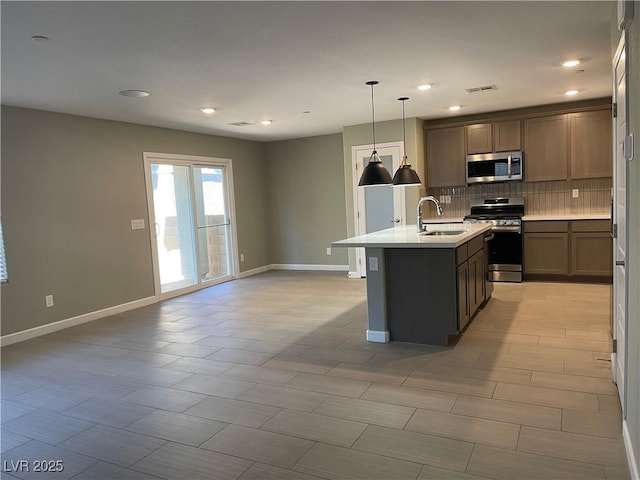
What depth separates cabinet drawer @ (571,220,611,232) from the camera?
5.90 m

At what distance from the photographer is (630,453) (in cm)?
210

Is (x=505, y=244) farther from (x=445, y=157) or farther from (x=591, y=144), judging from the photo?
(x=591, y=144)

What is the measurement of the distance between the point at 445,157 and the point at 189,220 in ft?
13.1

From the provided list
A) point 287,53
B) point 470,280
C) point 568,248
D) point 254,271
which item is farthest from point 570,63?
point 254,271

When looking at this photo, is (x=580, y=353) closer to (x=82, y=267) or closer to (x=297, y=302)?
(x=297, y=302)

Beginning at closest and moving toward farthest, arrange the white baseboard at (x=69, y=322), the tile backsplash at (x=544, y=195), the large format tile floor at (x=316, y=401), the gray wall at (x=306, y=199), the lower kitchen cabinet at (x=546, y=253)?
the large format tile floor at (x=316, y=401)
the white baseboard at (x=69, y=322)
the lower kitchen cabinet at (x=546, y=253)
the tile backsplash at (x=544, y=195)
the gray wall at (x=306, y=199)

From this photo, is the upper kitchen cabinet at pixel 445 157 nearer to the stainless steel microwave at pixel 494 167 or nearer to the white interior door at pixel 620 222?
the stainless steel microwave at pixel 494 167

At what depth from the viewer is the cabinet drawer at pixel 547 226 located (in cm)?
609

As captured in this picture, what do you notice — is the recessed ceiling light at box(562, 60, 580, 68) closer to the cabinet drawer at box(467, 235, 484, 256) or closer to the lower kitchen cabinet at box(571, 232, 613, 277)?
the cabinet drawer at box(467, 235, 484, 256)

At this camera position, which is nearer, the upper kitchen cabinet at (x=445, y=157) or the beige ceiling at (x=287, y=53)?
the beige ceiling at (x=287, y=53)

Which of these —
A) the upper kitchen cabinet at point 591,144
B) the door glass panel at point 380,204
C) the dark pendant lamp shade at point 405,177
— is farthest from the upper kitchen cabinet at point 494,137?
the dark pendant lamp shade at point 405,177

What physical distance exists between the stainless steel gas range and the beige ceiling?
1.66m

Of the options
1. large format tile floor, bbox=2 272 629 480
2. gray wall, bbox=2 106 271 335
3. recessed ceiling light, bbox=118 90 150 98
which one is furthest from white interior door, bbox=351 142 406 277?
recessed ceiling light, bbox=118 90 150 98

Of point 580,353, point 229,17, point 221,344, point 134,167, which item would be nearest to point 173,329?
point 221,344
